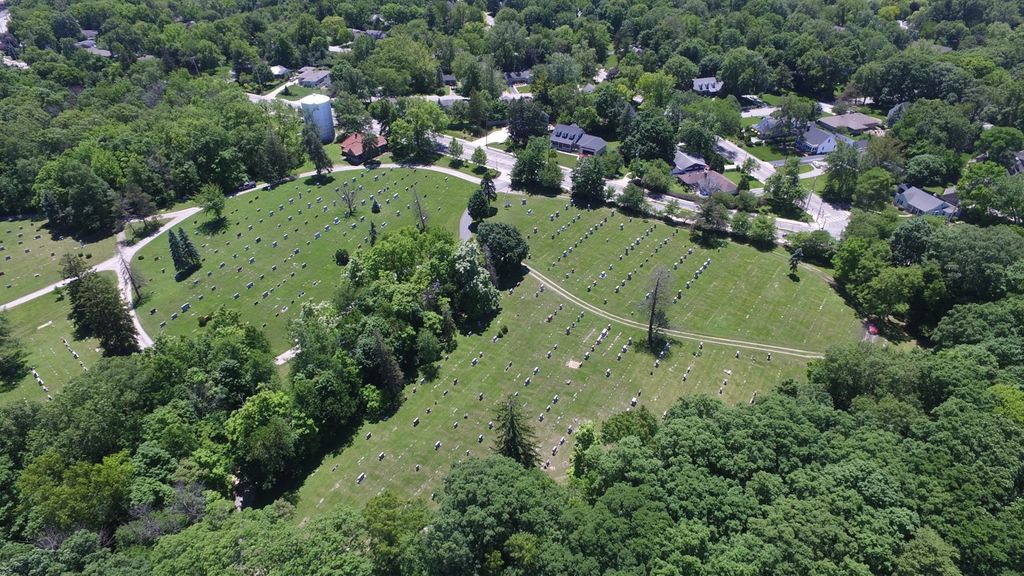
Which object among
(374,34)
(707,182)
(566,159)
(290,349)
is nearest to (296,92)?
(374,34)

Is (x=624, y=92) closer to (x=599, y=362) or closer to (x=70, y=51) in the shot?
(x=599, y=362)

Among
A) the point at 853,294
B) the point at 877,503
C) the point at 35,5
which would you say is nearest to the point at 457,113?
the point at 853,294

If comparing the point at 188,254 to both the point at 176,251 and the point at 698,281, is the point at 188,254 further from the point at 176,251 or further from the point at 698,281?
the point at 698,281

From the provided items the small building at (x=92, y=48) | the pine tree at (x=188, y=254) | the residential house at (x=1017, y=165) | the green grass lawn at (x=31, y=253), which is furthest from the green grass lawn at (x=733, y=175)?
the small building at (x=92, y=48)

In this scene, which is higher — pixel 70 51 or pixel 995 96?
pixel 70 51

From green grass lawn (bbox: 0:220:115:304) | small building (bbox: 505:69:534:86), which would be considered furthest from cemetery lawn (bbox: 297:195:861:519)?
small building (bbox: 505:69:534:86)

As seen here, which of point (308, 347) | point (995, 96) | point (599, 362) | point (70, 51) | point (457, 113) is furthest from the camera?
point (70, 51)
